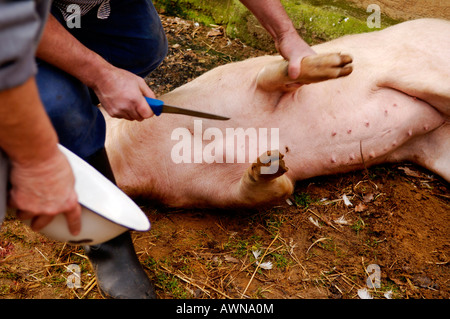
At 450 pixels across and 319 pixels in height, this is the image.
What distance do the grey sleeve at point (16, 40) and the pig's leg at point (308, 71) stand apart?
1.32 meters

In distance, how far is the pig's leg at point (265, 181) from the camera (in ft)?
5.93

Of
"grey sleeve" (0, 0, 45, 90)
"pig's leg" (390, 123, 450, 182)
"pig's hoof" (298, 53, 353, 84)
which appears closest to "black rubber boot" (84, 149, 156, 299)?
"grey sleeve" (0, 0, 45, 90)

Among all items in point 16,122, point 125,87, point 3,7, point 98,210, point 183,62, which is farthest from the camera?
point 183,62

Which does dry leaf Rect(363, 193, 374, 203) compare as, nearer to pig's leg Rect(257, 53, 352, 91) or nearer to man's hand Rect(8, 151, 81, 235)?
pig's leg Rect(257, 53, 352, 91)

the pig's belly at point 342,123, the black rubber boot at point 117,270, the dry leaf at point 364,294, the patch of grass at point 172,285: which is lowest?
the dry leaf at point 364,294

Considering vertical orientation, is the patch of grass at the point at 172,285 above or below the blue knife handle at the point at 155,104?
below

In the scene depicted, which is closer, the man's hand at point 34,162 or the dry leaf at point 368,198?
the man's hand at point 34,162

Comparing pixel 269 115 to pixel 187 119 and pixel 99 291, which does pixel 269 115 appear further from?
pixel 99 291

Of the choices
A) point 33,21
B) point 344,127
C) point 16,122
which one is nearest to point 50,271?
point 16,122

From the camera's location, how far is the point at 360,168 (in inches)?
95.2

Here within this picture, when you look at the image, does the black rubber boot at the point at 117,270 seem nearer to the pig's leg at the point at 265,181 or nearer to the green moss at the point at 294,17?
the pig's leg at the point at 265,181

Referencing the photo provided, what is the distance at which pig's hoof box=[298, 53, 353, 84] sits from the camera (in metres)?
1.88

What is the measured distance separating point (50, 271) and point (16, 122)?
4.04 feet

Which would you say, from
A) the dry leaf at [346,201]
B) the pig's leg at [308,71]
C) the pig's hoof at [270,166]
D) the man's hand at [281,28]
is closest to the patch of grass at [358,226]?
the dry leaf at [346,201]
